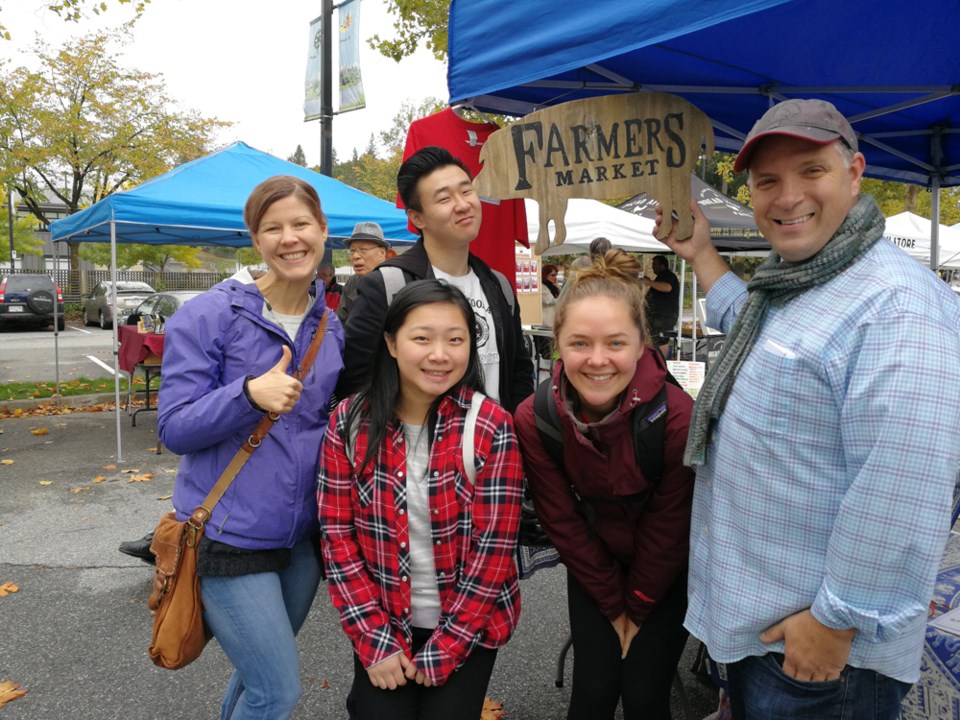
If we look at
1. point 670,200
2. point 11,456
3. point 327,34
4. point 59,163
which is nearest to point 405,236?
point 327,34

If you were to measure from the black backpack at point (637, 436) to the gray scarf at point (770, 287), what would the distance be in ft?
0.80

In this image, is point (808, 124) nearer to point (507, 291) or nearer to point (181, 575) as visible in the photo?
point (507, 291)

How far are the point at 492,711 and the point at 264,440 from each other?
1.69 m

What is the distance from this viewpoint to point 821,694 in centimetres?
142

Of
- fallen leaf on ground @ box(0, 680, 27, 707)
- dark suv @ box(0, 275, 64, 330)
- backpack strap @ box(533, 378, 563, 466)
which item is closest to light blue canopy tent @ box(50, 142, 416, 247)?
fallen leaf on ground @ box(0, 680, 27, 707)

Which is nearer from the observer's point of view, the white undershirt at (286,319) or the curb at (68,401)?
the white undershirt at (286,319)

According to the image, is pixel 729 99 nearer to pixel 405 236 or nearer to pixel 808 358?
→ pixel 808 358

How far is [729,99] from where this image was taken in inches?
129

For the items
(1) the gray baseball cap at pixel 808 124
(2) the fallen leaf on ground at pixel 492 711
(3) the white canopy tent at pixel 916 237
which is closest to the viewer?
(1) the gray baseball cap at pixel 808 124

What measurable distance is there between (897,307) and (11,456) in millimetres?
7585

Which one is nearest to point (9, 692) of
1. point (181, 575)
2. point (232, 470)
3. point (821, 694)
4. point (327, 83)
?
point (181, 575)

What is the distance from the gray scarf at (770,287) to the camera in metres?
1.38

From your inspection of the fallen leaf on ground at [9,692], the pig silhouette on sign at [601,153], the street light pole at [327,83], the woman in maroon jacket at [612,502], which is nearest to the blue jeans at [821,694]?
the woman in maroon jacket at [612,502]

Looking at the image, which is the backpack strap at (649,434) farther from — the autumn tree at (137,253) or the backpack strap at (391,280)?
the autumn tree at (137,253)
